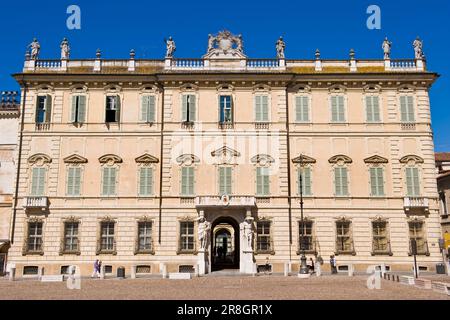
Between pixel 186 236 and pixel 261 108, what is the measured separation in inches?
457

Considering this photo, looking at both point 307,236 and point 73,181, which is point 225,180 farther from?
point 73,181

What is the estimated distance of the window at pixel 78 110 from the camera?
37594mm

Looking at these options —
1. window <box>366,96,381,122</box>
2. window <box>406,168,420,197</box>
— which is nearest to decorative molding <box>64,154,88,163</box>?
window <box>366,96,381,122</box>

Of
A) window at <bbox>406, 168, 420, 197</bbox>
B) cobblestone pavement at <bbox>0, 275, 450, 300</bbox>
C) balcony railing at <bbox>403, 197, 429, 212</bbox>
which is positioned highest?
window at <bbox>406, 168, 420, 197</bbox>

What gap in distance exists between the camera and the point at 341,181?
1447 inches

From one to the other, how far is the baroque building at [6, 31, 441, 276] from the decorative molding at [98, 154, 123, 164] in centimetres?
8

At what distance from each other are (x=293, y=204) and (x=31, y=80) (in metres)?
22.9

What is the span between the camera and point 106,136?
3741cm

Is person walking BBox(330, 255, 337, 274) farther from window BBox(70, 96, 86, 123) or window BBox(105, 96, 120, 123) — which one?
window BBox(70, 96, 86, 123)

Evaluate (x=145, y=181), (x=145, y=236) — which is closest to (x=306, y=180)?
(x=145, y=181)

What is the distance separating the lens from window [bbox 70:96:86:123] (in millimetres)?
37594

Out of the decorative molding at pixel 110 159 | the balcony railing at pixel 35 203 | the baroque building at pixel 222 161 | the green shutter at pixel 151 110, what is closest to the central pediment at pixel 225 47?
the baroque building at pixel 222 161

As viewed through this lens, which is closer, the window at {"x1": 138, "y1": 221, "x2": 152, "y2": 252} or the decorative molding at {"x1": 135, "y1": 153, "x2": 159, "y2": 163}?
the window at {"x1": 138, "y1": 221, "x2": 152, "y2": 252}

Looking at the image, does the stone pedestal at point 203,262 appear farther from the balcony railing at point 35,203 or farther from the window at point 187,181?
the balcony railing at point 35,203
